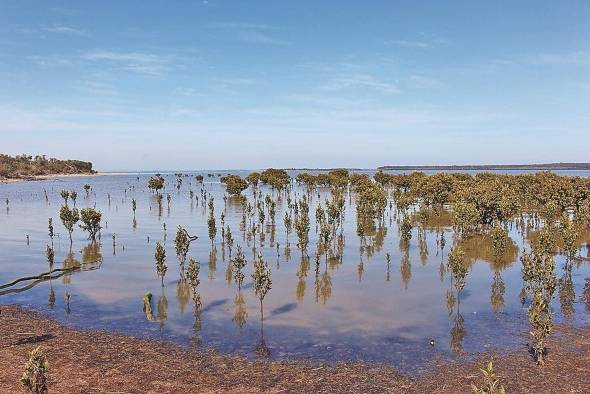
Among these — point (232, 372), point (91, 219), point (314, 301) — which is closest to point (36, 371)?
point (232, 372)


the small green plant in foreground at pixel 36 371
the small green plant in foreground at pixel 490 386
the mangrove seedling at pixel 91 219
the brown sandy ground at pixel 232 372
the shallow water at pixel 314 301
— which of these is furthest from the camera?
the mangrove seedling at pixel 91 219

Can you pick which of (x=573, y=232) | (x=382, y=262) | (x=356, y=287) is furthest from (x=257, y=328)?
(x=573, y=232)

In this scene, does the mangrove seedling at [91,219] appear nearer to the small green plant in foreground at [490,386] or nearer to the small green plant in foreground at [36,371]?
the small green plant in foreground at [36,371]

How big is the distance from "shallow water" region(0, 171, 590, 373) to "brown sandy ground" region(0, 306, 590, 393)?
128cm

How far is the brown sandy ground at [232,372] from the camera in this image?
1908 centimetres

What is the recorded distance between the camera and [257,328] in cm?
2656

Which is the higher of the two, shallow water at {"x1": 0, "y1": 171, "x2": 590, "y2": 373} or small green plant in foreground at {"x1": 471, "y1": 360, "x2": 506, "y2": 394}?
small green plant in foreground at {"x1": 471, "y1": 360, "x2": 506, "y2": 394}

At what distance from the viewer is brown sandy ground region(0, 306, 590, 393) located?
751 inches

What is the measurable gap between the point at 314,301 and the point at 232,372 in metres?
12.2

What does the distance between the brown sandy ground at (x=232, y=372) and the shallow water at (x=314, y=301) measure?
1.28 metres

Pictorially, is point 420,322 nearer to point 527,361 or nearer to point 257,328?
point 527,361

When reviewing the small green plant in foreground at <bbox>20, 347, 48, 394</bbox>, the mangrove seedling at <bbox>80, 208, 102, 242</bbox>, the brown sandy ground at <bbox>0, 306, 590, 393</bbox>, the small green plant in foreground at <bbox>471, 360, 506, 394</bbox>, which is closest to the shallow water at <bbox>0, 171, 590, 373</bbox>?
the brown sandy ground at <bbox>0, 306, 590, 393</bbox>

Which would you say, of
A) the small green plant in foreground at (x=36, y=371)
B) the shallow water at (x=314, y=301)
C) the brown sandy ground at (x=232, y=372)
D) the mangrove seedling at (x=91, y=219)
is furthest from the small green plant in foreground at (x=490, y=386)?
the mangrove seedling at (x=91, y=219)

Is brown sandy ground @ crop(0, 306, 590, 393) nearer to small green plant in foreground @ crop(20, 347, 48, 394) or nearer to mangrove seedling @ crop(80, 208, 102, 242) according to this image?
small green plant in foreground @ crop(20, 347, 48, 394)
